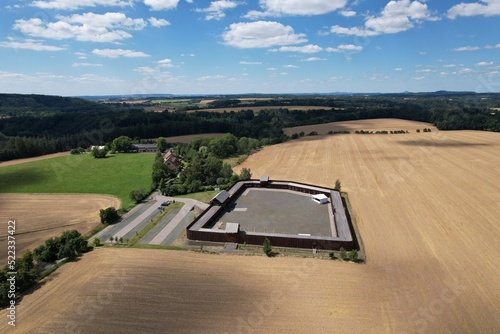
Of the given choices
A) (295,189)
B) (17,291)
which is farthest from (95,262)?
(295,189)

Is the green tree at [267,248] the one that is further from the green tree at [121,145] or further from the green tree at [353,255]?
the green tree at [121,145]

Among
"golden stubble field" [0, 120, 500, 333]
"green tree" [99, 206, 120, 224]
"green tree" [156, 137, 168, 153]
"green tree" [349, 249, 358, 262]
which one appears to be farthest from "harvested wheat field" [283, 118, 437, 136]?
"green tree" [349, 249, 358, 262]

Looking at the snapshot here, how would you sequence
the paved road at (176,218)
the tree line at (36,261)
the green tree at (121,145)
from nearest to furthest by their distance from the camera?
the tree line at (36,261) → the paved road at (176,218) → the green tree at (121,145)

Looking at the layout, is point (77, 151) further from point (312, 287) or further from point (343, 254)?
point (312, 287)

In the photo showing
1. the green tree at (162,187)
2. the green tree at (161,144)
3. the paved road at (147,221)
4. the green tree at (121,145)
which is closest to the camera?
the paved road at (147,221)

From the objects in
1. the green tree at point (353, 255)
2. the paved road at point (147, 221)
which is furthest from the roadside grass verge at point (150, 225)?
the green tree at point (353, 255)

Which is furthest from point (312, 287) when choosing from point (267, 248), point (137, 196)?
point (137, 196)

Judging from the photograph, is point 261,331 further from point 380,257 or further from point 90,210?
point 90,210
